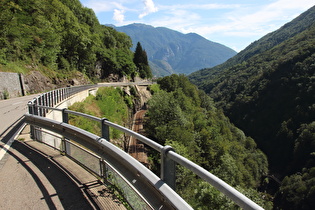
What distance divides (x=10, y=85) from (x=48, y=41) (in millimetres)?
12804

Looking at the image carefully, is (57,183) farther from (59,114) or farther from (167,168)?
(59,114)

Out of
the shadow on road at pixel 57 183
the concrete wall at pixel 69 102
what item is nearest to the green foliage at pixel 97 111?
the concrete wall at pixel 69 102

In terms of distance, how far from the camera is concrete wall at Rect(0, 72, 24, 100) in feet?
62.5

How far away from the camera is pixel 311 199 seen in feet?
165

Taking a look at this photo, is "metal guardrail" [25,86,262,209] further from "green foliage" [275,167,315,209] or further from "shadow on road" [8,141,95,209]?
"green foliage" [275,167,315,209]

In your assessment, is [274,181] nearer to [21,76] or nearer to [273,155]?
[273,155]

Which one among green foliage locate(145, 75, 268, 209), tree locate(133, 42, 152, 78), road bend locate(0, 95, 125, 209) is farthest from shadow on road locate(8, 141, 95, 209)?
tree locate(133, 42, 152, 78)

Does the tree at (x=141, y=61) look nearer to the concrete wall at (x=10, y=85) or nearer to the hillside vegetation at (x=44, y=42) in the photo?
the hillside vegetation at (x=44, y=42)

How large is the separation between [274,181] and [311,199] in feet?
89.2

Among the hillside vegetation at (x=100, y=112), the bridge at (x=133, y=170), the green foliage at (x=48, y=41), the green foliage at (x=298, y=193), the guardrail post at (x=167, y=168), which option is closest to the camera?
the bridge at (x=133, y=170)

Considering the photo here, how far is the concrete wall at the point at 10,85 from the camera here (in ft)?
62.5

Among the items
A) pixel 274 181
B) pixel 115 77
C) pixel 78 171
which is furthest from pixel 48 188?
pixel 274 181

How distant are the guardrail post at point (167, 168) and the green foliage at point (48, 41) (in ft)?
79.7

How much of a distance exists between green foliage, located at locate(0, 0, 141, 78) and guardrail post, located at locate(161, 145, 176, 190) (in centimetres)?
2429
